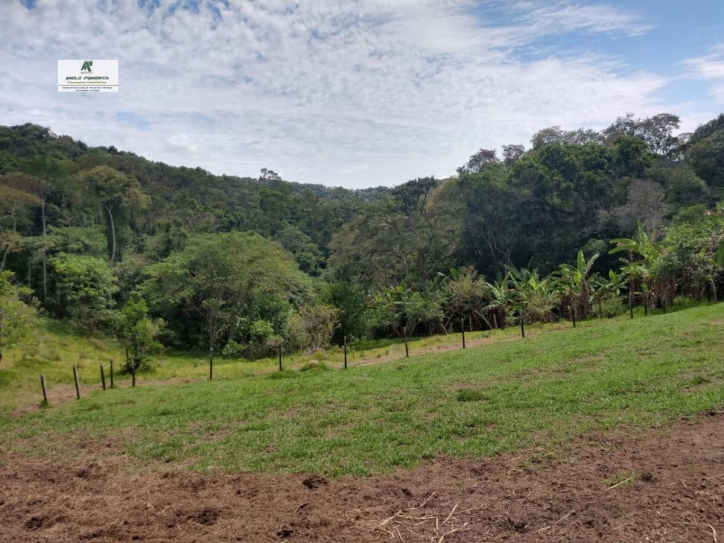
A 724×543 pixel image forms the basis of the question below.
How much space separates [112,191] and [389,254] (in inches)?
972

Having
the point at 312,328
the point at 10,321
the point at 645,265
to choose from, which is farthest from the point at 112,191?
the point at 645,265

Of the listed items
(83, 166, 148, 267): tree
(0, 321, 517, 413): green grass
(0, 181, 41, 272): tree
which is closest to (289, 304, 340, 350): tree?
(0, 321, 517, 413): green grass

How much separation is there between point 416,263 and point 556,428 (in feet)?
108

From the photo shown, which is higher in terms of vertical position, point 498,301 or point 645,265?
point 645,265

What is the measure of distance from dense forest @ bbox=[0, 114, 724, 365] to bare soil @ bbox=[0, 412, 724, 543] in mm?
21355

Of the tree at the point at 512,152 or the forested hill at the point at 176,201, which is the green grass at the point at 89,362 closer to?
the forested hill at the point at 176,201

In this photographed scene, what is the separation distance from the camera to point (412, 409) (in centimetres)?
973

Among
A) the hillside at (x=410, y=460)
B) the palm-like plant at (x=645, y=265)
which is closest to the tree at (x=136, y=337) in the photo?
the hillside at (x=410, y=460)

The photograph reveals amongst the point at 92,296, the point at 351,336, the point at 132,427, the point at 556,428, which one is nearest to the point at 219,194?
the point at 92,296

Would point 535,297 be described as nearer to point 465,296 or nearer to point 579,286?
point 579,286

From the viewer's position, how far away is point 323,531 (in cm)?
498

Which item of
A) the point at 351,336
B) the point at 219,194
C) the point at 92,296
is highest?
the point at 219,194

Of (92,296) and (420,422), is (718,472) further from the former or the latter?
(92,296)

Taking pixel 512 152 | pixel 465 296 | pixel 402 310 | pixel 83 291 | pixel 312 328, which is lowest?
pixel 312 328
